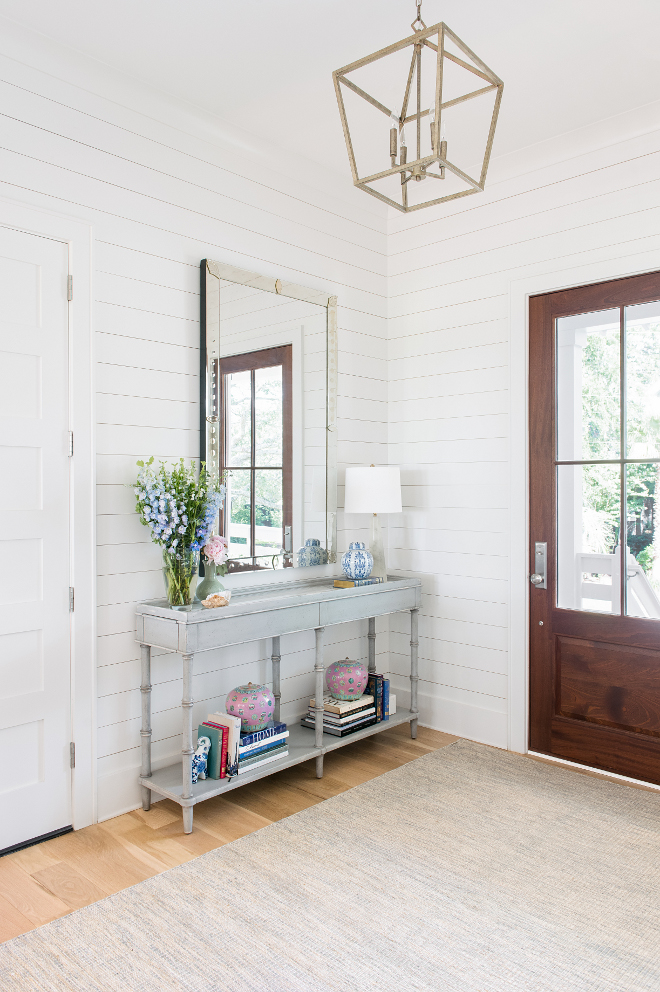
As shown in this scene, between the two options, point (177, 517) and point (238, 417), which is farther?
point (238, 417)

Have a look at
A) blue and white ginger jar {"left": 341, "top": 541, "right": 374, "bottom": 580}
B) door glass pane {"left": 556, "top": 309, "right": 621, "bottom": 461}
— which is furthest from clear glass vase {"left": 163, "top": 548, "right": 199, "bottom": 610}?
door glass pane {"left": 556, "top": 309, "right": 621, "bottom": 461}

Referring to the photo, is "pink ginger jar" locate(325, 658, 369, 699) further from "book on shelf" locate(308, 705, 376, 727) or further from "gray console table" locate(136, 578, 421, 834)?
"gray console table" locate(136, 578, 421, 834)

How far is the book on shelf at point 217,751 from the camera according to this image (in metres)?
2.69

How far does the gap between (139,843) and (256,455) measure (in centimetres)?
160

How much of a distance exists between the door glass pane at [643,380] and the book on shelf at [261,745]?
193 cm

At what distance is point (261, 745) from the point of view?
2.85 meters

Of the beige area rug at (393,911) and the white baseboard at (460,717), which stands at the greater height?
the white baseboard at (460,717)

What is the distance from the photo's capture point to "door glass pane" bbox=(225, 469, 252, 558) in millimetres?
3031

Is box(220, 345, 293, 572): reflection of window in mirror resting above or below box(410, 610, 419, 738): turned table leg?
above

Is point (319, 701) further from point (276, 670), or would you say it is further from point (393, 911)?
point (393, 911)

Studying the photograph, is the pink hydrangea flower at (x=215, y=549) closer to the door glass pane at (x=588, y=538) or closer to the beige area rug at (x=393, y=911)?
the beige area rug at (x=393, y=911)

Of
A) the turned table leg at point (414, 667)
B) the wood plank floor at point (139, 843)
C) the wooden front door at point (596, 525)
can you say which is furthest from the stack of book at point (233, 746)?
the wooden front door at point (596, 525)

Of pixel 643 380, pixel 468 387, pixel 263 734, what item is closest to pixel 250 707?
pixel 263 734

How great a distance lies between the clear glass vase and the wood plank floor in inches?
32.5
